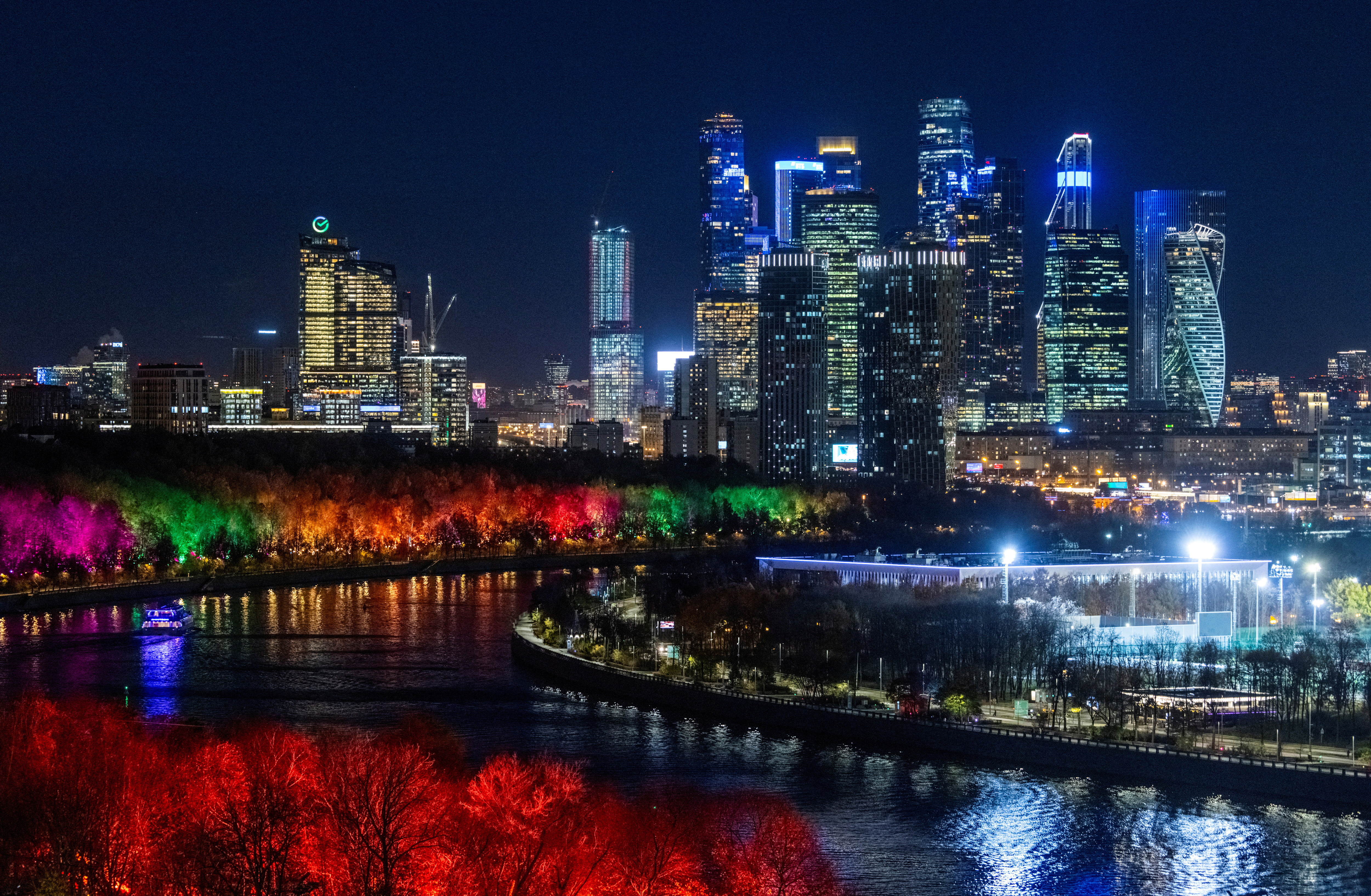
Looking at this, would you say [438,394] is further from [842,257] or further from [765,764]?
[765,764]

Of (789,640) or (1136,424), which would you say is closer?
(789,640)

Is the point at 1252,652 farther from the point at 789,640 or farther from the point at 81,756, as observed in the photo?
the point at 81,756

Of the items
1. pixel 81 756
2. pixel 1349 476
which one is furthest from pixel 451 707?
pixel 1349 476

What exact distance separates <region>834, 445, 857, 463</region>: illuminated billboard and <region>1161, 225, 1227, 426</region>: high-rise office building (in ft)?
140

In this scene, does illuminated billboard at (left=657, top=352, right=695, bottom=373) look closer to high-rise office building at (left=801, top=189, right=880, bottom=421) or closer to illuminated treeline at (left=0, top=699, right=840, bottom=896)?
high-rise office building at (left=801, top=189, right=880, bottom=421)

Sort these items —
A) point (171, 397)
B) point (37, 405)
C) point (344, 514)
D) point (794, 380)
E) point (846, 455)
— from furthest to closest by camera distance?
point (171, 397), point (37, 405), point (794, 380), point (846, 455), point (344, 514)

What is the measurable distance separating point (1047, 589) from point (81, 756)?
84.8 ft

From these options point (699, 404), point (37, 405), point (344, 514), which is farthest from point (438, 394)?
point (344, 514)

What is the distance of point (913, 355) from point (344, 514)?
49521mm

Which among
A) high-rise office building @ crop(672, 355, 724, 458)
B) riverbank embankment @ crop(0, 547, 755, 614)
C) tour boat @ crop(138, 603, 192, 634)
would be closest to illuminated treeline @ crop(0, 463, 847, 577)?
riverbank embankment @ crop(0, 547, 755, 614)

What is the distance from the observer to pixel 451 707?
30266mm

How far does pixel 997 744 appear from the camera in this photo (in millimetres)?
27172

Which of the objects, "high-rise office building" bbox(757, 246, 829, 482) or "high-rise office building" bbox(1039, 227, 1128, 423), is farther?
"high-rise office building" bbox(1039, 227, 1128, 423)

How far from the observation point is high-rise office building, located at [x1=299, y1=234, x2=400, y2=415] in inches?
6309
